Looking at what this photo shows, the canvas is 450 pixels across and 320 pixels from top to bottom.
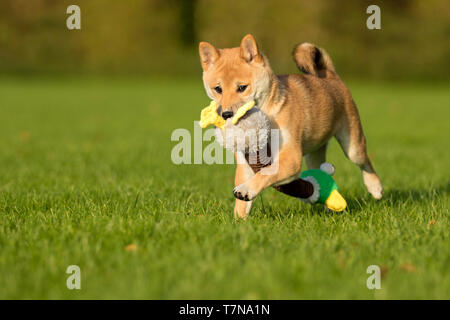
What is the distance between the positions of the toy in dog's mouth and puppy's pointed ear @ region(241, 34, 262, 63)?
46 centimetres

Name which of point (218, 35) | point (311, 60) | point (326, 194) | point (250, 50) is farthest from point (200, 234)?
point (218, 35)

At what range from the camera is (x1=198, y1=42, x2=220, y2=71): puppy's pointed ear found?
13.0 ft

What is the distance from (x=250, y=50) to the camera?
3900 millimetres

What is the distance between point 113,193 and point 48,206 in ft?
2.23

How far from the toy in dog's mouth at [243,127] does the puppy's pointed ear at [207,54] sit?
0.49 meters

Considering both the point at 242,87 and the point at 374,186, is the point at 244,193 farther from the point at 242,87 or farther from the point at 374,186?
the point at 374,186

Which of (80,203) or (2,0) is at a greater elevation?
(2,0)

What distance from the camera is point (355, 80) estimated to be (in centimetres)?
2981

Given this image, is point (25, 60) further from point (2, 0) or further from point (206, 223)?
point (206, 223)

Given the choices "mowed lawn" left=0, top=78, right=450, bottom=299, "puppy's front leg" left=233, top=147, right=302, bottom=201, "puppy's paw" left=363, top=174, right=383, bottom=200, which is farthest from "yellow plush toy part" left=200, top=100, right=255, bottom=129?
"puppy's paw" left=363, top=174, right=383, bottom=200

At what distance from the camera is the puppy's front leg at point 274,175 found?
359 centimetres

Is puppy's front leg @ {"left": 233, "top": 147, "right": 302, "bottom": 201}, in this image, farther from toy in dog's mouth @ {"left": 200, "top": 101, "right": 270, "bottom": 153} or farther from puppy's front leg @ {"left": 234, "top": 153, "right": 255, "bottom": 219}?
puppy's front leg @ {"left": 234, "top": 153, "right": 255, "bottom": 219}

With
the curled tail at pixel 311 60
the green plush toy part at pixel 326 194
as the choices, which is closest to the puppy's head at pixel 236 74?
the green plush toy part at pixel 326 194
